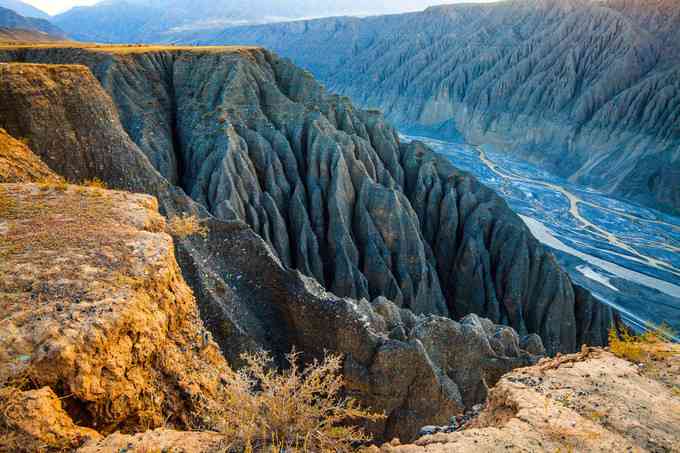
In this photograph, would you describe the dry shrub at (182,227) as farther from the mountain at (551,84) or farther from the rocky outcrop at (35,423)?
the mountain at (551,84)

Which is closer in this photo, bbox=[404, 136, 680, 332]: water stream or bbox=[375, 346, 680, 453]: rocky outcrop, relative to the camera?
bbox=[375, 346, 680, 453]: rocky outcrop

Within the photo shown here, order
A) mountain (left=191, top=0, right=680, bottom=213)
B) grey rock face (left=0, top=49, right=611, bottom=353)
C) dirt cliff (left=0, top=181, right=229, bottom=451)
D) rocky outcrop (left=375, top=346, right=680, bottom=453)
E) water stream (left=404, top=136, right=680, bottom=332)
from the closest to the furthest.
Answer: dirt cliff (left=0, top=181, right=229, bottom=451), rocky outcrop (left=375, top=346, right=680, bottom=453), grey rock face (left=0, top=49, right=611, bottom=353), water stream (left=404, top=136, right=680, bottom=332), mountain (left=191, top=0, right=680, bottom=213)

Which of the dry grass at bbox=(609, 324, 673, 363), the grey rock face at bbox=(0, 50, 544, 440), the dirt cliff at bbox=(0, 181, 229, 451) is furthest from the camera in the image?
the grey rock face at bbox=(0, 50, 544, 440)

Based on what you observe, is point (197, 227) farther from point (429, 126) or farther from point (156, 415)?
point (429, 126)

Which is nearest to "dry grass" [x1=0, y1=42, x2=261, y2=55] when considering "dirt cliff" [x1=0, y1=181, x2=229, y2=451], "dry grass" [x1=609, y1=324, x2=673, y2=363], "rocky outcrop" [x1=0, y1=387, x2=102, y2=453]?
"dirt cliff" [x1=0, y1=181, x2=229, y2=451]

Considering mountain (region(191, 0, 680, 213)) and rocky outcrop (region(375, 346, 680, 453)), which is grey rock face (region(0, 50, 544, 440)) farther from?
mountain (region(191, 0, 680, 213))

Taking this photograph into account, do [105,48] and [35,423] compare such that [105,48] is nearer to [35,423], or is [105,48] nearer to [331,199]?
[331,199]
